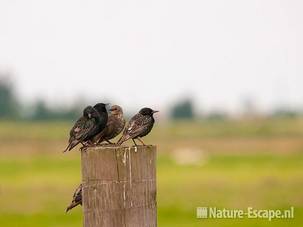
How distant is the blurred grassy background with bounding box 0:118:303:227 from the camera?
2730 cm

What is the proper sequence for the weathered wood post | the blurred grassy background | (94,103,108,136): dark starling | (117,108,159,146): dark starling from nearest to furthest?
the weathered wood post, (94,103,108,136): dark starling, (117,108,159,146): dark starling, the blurred grassy background

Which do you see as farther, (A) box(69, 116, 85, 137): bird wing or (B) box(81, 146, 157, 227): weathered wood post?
(A) box(69, 116, 85, 137): bird wing

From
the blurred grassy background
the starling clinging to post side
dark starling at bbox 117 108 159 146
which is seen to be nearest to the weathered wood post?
the starling clinging to post side

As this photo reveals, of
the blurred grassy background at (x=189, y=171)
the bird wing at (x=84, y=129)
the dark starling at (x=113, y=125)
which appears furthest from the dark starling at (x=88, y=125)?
the blurred grassy background at (x=189, y=171)

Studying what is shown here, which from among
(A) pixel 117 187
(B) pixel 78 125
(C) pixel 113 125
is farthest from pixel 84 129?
(A) pixel 117 187

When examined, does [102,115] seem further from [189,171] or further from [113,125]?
[189,171]

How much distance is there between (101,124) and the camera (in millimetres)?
7801

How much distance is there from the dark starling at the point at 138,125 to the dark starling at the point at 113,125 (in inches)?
5.7

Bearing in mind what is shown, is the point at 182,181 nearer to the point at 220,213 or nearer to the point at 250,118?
the point at 220,213

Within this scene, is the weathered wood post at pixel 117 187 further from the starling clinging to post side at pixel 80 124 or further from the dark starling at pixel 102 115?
the dark starling at pixel 102 115

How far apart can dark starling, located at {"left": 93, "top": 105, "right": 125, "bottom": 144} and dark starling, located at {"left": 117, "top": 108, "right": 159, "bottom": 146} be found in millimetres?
144

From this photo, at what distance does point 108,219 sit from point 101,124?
1.91 meters

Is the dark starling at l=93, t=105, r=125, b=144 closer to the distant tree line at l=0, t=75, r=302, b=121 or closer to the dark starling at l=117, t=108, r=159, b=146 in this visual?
the dark starling at l=117, t=108, r=159, b=146

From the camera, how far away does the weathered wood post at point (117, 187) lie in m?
5.96
